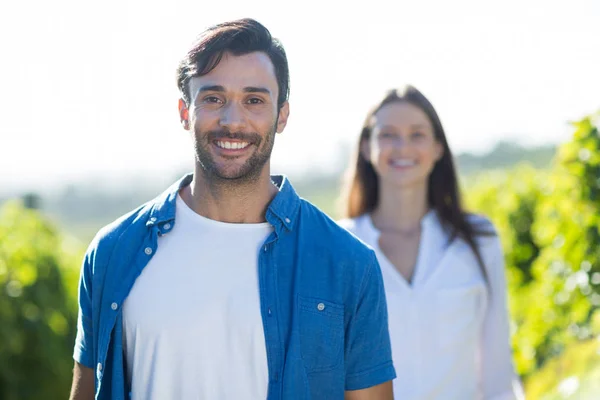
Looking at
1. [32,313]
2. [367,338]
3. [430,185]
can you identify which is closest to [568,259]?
[430,185]

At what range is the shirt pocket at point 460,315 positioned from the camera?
12.5 ft

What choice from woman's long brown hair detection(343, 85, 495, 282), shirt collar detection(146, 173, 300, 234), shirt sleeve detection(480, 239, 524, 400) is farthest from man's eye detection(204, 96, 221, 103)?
shirt sleeve detection(480, 239, 524, 400)

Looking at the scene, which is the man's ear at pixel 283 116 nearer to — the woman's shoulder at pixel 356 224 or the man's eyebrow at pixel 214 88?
the man's eyebrow at pixel 214 88

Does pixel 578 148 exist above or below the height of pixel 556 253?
above

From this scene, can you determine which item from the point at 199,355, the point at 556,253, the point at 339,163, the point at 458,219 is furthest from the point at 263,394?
the point at 339,163

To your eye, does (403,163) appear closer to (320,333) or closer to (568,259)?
(568,259)

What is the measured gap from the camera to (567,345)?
482 cm

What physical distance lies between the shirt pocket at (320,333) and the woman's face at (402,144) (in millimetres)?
1576

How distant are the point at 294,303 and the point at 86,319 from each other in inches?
28.9

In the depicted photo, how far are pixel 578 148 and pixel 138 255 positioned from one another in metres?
2.78

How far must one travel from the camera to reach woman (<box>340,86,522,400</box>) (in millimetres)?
3805

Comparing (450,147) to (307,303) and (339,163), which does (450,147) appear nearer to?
(307,303)

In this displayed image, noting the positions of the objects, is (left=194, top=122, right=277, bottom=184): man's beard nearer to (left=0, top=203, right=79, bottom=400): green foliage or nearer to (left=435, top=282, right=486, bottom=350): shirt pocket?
(left=435, top=282, right=486, bottom=350): shirt pocket

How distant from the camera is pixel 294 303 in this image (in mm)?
2609
